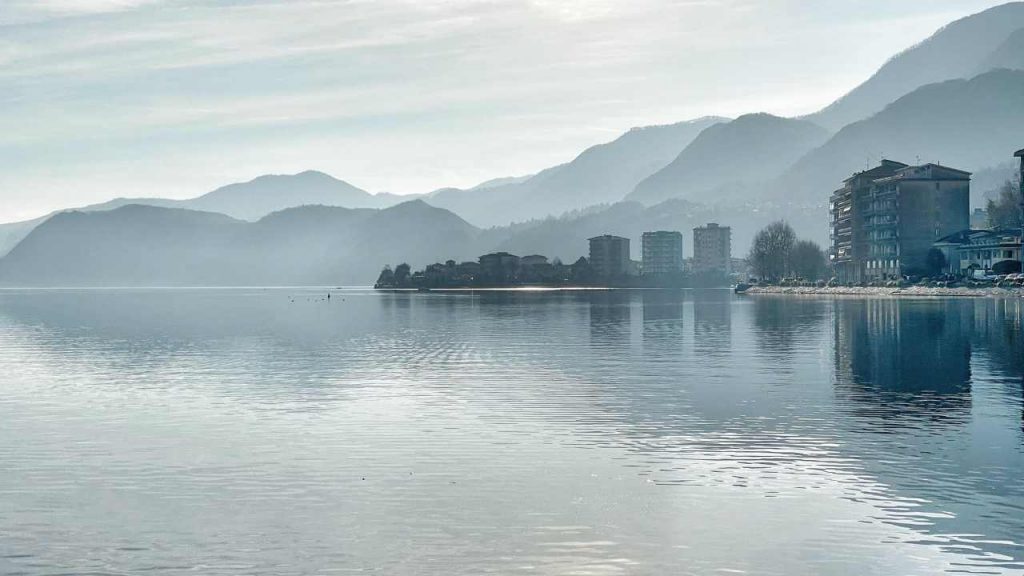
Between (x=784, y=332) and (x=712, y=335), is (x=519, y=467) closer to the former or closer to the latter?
(x=712, y=335)

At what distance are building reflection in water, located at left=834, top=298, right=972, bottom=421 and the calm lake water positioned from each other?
374 millimetres

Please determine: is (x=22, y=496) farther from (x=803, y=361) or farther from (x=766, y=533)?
(x=803, y=361)

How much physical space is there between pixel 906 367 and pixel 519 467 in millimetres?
37895

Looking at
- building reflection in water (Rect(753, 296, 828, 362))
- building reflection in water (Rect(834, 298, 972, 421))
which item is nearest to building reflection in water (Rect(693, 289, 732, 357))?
building reflection in water (Rect(753, 296, 828, 362))

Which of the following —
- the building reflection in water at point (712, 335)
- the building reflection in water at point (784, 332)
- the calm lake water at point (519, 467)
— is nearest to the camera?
the calm lake water at point (519, 467)

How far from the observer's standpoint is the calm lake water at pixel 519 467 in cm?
2162

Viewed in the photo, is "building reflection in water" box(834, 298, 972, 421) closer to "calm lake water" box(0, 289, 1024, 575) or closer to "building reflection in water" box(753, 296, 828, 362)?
"calm lake water" box(0, 289, 1024, 575)

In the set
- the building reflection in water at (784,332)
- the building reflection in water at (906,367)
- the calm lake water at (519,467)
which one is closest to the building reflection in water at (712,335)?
the building reflection in water at (784,332)

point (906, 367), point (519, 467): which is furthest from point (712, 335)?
point (519, 467)

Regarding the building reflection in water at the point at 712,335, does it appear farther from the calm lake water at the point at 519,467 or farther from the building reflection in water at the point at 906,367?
the calm lake water at the point at 519,467

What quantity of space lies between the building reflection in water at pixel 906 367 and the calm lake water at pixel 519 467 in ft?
1.23

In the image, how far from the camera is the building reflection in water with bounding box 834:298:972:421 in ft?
144

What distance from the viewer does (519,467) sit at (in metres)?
30.9

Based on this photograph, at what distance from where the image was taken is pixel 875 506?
25.1m
